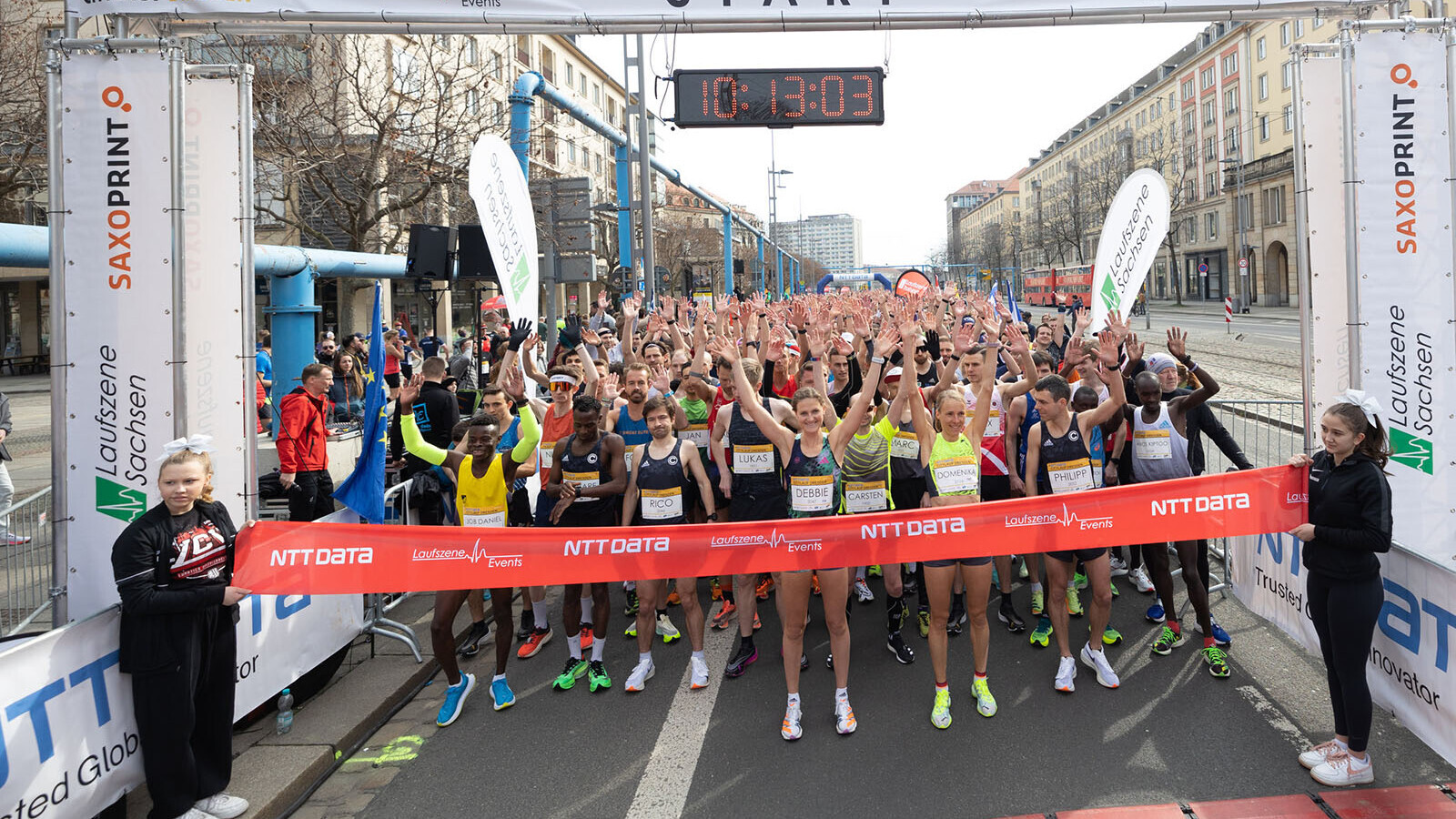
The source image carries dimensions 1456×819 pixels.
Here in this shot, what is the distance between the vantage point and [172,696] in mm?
4090

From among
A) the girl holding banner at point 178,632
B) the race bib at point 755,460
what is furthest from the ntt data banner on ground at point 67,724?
the race bib at point 755,460

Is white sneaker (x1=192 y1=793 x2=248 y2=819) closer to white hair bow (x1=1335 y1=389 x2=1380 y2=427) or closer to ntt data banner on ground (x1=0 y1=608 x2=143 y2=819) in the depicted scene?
ntt data banner on ground (x1=0 y1=608 x2=143 y2=819)

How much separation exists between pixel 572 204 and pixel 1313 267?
903 centimetres

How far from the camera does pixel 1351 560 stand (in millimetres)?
4250

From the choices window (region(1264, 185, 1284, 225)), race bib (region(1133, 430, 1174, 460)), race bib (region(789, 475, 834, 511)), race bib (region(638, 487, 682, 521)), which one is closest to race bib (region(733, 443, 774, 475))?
race bib (region(638, 487, 682, 521))

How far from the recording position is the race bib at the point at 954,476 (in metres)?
5.28

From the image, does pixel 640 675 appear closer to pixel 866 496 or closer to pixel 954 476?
pixel 866 496

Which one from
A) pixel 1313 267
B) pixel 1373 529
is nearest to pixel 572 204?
pixel 1313 267

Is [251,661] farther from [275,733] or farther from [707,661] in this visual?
[707,661]

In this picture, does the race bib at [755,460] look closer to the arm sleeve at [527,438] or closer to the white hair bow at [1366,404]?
the arm sleeve at [527,438]

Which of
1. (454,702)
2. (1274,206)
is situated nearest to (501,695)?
(454,702)

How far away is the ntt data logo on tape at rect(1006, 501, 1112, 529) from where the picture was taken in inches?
197

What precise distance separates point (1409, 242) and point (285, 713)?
7132mm

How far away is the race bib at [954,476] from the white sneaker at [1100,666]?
51.7 inches
